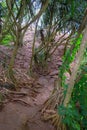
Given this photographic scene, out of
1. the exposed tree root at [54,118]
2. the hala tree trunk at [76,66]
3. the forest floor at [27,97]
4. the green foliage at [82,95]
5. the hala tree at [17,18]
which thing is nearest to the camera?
the hala tree trunk at [76,66]

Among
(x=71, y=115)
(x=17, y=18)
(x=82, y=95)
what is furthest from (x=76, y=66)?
(x=17, y=18)

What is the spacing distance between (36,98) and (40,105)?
0.32 metres

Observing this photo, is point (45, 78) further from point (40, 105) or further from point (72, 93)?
point (72, 93)

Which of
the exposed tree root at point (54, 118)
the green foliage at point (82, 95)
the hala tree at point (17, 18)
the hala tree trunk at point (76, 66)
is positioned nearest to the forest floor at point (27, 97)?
the exposed tree root at point (54, 118)

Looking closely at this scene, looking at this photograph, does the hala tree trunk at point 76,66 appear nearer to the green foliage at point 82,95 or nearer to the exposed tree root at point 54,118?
the green foliage at point 82,95

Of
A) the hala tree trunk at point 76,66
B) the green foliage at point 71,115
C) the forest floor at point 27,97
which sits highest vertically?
the hala tree trunk at point 76,66

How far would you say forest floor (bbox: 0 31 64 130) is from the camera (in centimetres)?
372

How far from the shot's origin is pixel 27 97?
449cm

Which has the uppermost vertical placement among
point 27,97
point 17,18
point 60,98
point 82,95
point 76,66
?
point 17,18

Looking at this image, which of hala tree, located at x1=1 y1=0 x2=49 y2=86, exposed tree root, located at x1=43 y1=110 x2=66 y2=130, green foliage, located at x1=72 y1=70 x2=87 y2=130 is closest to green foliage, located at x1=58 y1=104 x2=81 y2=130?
green foliage, located at x1=72 y1=70 x2=87 y2=130

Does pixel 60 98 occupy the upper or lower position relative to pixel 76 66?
lower

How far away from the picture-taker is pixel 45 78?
5559mm

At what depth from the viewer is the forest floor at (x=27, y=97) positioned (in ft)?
12.2

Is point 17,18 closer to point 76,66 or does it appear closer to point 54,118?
point 54,118
